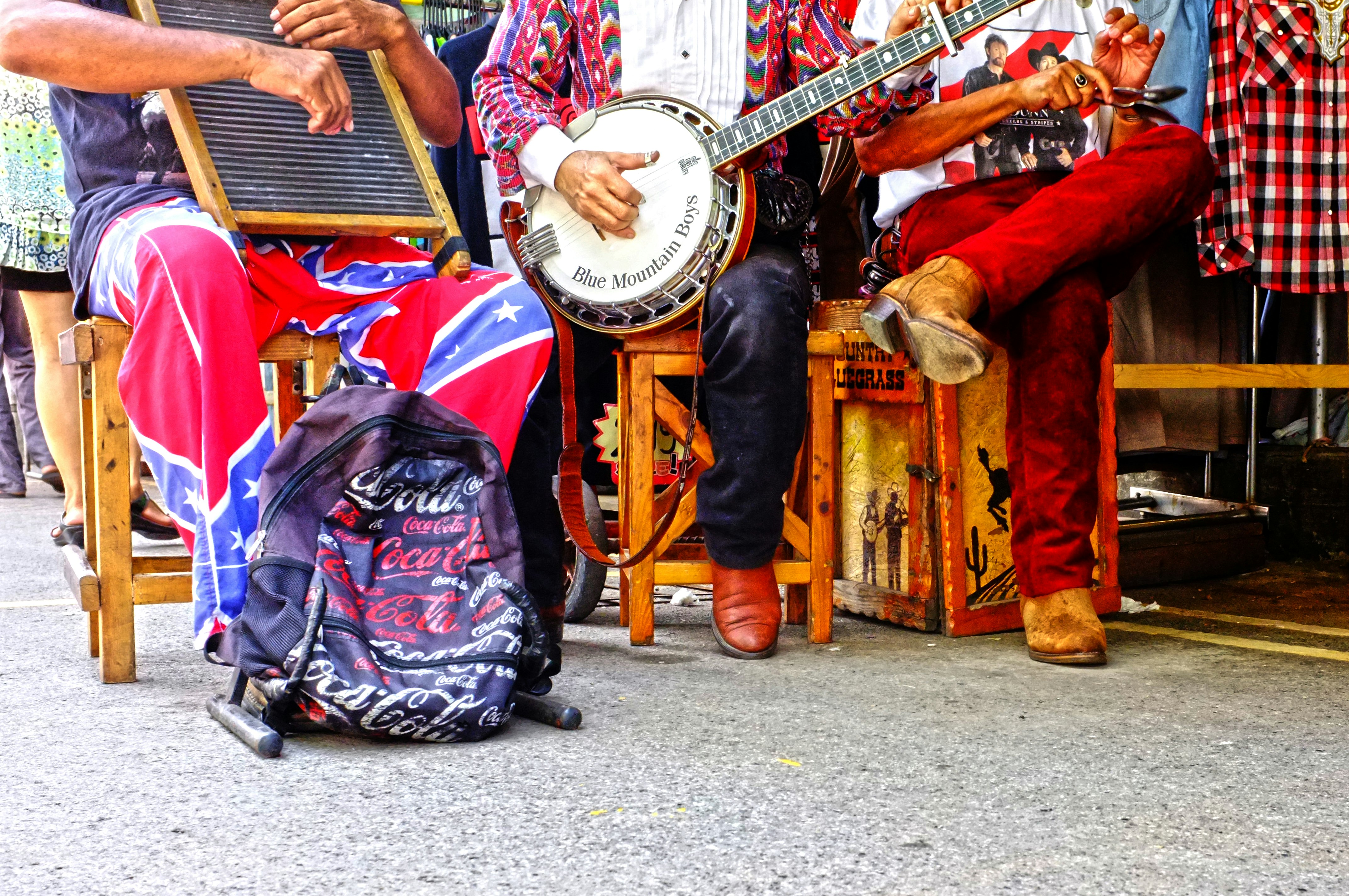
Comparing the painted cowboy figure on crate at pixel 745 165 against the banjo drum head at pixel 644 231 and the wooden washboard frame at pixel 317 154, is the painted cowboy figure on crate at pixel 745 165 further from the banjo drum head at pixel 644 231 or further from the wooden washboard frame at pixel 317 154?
the wooden washboard frame at pixel 317 154

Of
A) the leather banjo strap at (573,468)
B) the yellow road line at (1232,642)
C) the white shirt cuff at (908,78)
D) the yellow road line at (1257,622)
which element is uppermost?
the white shirt cuff at (908,78)

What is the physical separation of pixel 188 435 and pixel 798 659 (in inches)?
45.9

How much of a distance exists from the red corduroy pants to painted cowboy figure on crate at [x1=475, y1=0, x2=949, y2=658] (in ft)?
1.21

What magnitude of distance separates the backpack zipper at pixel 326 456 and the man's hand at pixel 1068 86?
1419 millimetres

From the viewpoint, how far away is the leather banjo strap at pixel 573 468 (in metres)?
2.46

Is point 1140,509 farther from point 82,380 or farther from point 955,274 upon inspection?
point 82,380

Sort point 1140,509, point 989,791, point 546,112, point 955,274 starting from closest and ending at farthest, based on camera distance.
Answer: point 989,791, point 955,274, point 546,112, point 1140,509

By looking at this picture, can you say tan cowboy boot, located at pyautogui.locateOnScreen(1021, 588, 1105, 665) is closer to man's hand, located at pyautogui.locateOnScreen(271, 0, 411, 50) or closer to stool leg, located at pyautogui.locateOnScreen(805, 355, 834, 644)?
stool leg, located at pyautogui.locateOnScreen(805, 355, 834, 644)

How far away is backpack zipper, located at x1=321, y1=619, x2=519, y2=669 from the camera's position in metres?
1.65

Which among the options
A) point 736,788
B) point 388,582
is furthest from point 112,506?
point 736,788

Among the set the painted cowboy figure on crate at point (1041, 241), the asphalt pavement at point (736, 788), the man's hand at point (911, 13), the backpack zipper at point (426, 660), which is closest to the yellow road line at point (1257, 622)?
the asphalt pavement at point (736, 788)

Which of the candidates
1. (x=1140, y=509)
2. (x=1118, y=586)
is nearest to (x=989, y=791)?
(x=1118, y=586)

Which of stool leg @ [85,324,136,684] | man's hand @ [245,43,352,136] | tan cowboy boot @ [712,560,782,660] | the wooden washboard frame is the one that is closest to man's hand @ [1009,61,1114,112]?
tan cowboy boot @ [712,560,782,660]

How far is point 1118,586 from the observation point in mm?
2725
